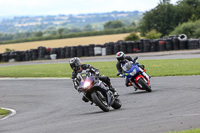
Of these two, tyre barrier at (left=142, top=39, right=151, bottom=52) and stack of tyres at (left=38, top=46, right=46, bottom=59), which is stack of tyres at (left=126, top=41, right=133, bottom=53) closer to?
tyre barrier at (left=142, top=39, right=151, bottom=52)

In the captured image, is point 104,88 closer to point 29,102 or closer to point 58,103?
point 58,103

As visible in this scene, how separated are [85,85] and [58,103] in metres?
4.17

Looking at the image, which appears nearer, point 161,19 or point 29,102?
point 29,102

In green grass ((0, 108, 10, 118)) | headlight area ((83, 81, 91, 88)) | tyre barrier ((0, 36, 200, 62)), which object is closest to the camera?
headlight area ((83, 81, 91, 88))

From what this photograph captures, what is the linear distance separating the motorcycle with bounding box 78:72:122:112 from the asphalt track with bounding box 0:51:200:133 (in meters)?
0.26

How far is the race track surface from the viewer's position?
789cm

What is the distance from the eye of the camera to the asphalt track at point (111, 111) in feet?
25.9

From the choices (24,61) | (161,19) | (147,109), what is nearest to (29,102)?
(147,109)

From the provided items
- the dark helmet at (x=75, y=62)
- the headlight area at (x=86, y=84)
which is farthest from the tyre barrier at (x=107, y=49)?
the headlight area at (x=86, y=84)

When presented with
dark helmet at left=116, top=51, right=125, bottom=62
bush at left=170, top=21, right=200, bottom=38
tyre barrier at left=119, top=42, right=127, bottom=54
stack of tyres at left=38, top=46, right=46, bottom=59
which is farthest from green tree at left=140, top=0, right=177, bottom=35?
dark helmet at left=116, top=51, right=125, bottom=62

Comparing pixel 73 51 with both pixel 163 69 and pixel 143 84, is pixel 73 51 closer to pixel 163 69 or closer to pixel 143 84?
pixel 163 69

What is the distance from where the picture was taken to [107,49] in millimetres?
37094

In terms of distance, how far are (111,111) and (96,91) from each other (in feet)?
2.24

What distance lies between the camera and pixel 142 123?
7934 millimetres
